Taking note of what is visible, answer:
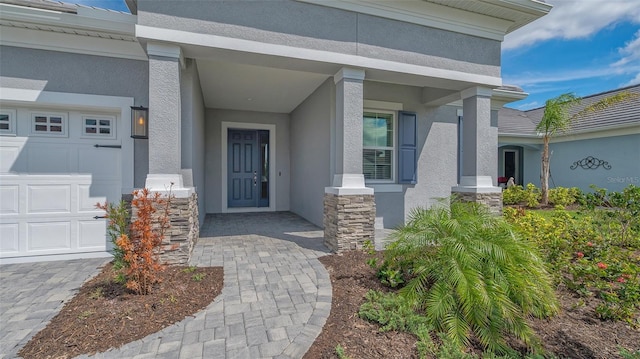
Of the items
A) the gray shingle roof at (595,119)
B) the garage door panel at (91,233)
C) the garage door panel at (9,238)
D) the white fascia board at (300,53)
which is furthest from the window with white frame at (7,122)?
the gray shingle roof at (595,119)

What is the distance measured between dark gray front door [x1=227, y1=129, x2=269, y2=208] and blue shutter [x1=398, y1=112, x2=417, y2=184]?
4.26 m

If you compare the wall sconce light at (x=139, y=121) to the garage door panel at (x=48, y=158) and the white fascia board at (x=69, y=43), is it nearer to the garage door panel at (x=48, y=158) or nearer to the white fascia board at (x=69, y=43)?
the white fascia board at (x=69, y=43)

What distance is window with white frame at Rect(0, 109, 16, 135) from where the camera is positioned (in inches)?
157

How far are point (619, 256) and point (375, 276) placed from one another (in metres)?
3.24

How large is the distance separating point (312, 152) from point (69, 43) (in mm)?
4554

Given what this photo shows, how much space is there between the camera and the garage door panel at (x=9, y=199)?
13.0 feet

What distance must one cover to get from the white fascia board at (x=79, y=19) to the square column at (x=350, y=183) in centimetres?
321

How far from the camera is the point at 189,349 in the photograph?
6.95ft

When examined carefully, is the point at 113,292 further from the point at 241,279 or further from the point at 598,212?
the point at 598,212

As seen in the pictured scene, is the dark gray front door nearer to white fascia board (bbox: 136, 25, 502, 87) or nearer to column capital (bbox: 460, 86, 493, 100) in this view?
white fascia board (bbox: 136, 25, 502, 87)

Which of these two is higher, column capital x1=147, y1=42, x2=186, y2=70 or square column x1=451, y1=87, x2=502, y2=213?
column capital x1=147, y1=42, x2=186, y2=70

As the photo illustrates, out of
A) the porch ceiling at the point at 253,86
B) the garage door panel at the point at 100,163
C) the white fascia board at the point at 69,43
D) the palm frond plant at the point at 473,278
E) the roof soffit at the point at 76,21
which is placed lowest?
the palm frond plant at the point at 473,278

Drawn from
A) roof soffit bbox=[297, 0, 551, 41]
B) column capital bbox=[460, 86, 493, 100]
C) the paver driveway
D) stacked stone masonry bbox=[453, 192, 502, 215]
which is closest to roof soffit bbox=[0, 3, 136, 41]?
roof soffit bbox=[297, 0, 551, 41]

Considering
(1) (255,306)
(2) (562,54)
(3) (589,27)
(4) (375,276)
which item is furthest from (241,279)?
(2) (562,54)
